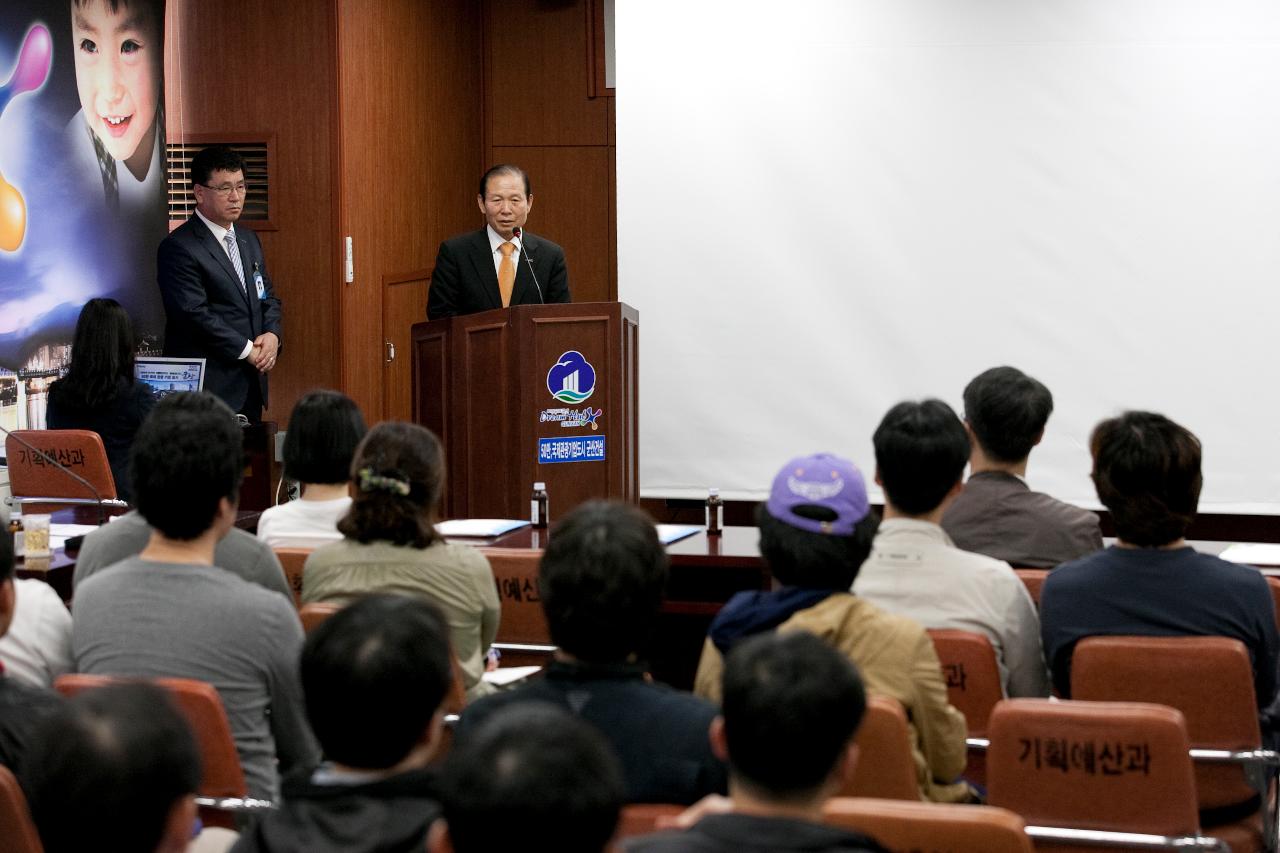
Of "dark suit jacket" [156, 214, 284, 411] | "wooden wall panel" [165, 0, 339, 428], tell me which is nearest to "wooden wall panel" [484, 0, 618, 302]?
"wooden wall panel" [165, 0, 339, 428]

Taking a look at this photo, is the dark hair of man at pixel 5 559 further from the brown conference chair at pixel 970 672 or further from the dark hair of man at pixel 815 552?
the brown conference chair at pixel 970 672

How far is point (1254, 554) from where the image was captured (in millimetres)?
3992

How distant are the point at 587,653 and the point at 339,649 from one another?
1.51ft

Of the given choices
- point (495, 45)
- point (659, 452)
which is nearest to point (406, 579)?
point (659, 452)

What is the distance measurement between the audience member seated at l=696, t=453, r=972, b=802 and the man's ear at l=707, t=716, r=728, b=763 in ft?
1.32

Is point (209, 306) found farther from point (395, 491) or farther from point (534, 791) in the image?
point (534, 791)

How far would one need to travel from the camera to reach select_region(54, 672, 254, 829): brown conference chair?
241cm

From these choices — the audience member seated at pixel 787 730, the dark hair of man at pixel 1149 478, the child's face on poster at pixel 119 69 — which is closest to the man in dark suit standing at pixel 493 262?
the child's face on poster at pixel 119 69

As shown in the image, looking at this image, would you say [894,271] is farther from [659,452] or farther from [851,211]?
[659,452]

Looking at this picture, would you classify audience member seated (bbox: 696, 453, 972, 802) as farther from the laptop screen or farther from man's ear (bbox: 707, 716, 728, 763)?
the laptop screen

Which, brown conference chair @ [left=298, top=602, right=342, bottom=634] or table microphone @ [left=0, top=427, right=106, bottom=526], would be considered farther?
table microphone @ [left=0, top=427, right=106, bottom=526]

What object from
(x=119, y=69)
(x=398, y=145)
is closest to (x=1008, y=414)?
(x=119, y=69)

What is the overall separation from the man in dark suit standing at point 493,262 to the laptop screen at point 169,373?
94 centimetres

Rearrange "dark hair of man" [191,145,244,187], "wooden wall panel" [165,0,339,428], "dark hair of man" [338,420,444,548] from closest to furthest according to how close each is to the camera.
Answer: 1. "dark hair of man" [338,420,444,548]
2. "dark hair of man" [191,145,244,187]
3. "wooden wall panel" [165,0,339,428]
